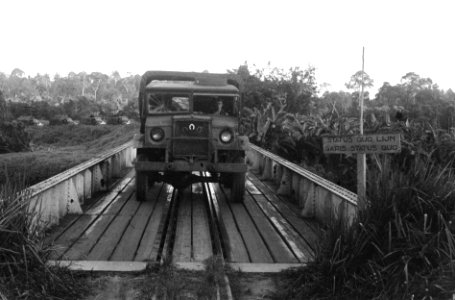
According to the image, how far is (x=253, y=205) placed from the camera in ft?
30.3

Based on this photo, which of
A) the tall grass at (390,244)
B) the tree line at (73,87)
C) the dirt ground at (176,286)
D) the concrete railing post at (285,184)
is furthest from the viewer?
the tree line at (73,87)

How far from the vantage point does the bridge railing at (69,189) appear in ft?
20.7

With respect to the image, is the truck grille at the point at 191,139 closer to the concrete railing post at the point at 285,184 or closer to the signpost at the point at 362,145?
the concrete railing post at the point at 285,184

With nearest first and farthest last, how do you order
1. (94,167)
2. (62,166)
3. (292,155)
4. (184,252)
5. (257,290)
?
(257,290), (184,252), (94,167), (292,155), (62,166)

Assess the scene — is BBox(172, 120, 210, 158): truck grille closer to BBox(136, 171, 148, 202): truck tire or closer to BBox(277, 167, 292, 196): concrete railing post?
BBox(136, 171, 148, 202): truck tire

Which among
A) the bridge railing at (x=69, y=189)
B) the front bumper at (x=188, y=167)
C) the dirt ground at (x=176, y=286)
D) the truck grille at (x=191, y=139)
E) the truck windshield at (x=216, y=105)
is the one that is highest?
the truck windshield at (x=216, y=105)

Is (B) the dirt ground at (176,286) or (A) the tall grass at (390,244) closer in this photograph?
(A) the tall grass at (390,244)

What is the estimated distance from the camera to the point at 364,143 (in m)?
5.18

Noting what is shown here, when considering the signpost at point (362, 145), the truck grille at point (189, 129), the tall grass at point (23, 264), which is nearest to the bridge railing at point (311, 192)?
the signpost at point (362, 145)

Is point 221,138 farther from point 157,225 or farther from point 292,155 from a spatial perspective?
point 292,155

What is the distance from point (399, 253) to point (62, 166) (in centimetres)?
1913

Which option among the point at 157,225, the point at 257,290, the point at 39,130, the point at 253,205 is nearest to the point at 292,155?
the point at 253,205

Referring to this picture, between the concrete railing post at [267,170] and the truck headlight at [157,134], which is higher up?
the truck headlight at [157,134]

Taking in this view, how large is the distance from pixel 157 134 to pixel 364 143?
15.2 ft
